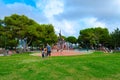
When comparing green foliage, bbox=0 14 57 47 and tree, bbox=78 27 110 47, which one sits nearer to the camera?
green foliage, bbox=0 14 57 47

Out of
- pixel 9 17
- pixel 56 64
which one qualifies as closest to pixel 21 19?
pixel 9 17

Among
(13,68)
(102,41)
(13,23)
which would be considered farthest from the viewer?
(102,41)

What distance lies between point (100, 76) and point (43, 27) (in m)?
65.6

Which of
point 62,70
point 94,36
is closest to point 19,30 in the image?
point 94,36

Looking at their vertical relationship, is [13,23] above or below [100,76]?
above

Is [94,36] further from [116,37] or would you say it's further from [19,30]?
[19,30]

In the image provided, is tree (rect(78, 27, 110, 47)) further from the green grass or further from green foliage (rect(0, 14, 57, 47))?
the green grass

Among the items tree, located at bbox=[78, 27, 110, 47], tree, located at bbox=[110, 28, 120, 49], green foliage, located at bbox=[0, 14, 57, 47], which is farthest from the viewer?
tree, located at bbox=[78, 27, 110, 47]

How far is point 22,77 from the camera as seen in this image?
60.4ft

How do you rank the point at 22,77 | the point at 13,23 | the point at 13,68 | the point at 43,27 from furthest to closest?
the point at 43,27
the point at 13,23
the point at 13,68
the point at 22,77

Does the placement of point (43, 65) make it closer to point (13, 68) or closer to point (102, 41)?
point (13, 68)

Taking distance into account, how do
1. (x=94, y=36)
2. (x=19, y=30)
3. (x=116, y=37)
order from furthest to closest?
(x=94, y=36) → (x=116, y=37) → (x=19, y=30)

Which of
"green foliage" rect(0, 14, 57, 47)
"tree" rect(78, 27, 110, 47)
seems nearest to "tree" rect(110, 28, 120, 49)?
"tree" rect(78, 27, 110, 47)

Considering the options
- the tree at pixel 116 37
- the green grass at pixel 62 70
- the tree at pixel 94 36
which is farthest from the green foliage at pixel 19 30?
the green grass at pixel 62 70
